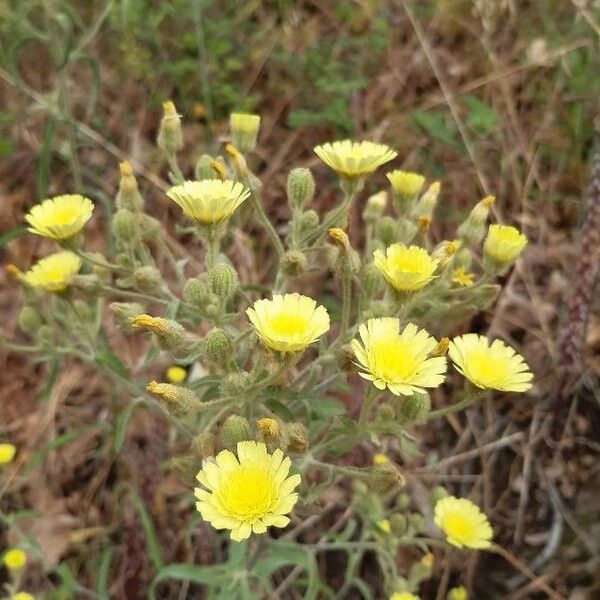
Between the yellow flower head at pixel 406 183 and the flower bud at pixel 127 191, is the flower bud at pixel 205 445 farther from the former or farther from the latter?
the yellow flower head at pixel 406 183

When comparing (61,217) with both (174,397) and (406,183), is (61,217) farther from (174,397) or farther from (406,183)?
(406,183)

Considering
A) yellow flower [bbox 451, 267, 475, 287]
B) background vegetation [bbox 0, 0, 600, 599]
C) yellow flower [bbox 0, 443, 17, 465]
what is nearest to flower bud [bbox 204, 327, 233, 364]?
yellow flower [bbox 451, 267, 475, 287]

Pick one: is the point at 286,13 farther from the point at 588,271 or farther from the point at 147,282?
the point at 147,282

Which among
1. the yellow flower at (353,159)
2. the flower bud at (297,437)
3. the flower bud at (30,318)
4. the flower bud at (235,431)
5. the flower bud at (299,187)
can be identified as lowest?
the flower bud at (30,318)

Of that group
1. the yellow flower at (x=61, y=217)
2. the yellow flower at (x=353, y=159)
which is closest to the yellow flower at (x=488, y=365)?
the yellow flower at (x=353, y=159)

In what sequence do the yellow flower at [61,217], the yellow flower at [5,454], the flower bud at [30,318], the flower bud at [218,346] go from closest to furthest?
the flower bud at [218,346]
the yellow flower at [61,217]
the flower bud at [30,318]
the yellow flower at [5,454]

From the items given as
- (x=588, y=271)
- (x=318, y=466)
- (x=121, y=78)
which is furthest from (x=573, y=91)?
(x=318, y=466)
